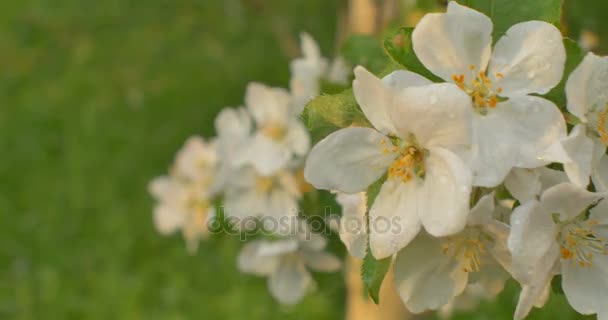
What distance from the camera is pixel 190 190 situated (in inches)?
72.7

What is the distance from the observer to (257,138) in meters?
1.32

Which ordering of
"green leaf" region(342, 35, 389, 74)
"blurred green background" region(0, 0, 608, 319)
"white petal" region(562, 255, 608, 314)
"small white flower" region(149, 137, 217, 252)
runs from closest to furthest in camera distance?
"white petal" region(562, 255, 608, 314)
"green leaf" region(342, 35, 389, 74)
"small white flower" region(149, 137, 217, 252)
"blurred green background" region(0, 0, 608, 319)

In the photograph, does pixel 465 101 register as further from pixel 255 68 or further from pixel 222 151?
pixel 255 68

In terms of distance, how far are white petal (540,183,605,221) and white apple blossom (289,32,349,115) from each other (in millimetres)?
595

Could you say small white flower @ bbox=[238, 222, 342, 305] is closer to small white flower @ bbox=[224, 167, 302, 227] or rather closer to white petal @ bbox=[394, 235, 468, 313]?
small white flower @ bbox=[224, 167, 302, 227]

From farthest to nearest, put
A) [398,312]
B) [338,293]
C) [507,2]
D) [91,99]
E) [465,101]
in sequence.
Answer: [91,99] → [338,293] → [398,312] → [507,2] → [465,101]

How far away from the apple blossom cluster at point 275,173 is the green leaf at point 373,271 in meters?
0.43

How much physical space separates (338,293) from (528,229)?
82.2 inches

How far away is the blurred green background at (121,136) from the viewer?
2.93 meters

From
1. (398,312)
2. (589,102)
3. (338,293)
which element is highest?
(589,102)

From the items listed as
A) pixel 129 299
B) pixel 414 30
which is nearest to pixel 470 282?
pixel 414 30

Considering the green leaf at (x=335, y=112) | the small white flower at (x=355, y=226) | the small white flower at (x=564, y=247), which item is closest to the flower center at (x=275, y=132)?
the small white flower at (x=355, y=226)

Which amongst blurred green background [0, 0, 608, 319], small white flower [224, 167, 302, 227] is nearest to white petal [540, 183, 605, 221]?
small white flower [224, 167, 302, 227]

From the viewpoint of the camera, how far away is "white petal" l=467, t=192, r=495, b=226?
0.73 metres
